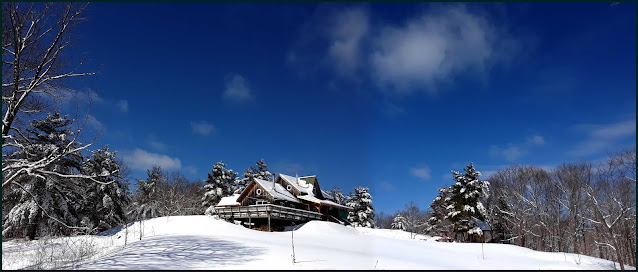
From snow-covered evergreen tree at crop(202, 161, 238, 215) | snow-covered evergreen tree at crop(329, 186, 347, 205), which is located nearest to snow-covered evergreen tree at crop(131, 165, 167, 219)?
snow-covered evergreen tree at crop(202, 161, 238, 215)

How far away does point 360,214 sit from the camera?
45250 millimetres

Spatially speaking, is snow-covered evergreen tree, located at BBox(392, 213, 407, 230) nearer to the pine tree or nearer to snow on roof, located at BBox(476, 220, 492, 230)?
the pine tree

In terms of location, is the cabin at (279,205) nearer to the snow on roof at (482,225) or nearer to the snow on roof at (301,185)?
the snow on roof at (301,185)

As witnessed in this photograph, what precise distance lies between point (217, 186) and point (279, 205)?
454 inches

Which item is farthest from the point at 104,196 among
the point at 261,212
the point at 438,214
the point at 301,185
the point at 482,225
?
the point at 438,214

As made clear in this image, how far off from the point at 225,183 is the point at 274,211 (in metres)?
16.7

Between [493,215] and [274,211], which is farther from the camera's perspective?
[493,215]

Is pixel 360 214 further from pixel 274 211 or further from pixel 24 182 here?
pixel 24 182

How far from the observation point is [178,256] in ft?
32.5


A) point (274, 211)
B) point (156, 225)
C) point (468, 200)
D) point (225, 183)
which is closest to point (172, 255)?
point (156, 225)

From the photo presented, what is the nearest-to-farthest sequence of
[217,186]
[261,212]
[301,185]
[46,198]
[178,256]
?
[178,256] → [46,198] → [261,212] → [301,185] → [217,186]

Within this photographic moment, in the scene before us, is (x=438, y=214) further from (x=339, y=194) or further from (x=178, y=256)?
(x=178, y=256)

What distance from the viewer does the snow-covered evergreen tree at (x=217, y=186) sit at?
38.1 m

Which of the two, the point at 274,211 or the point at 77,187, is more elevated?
the point at 77,187
